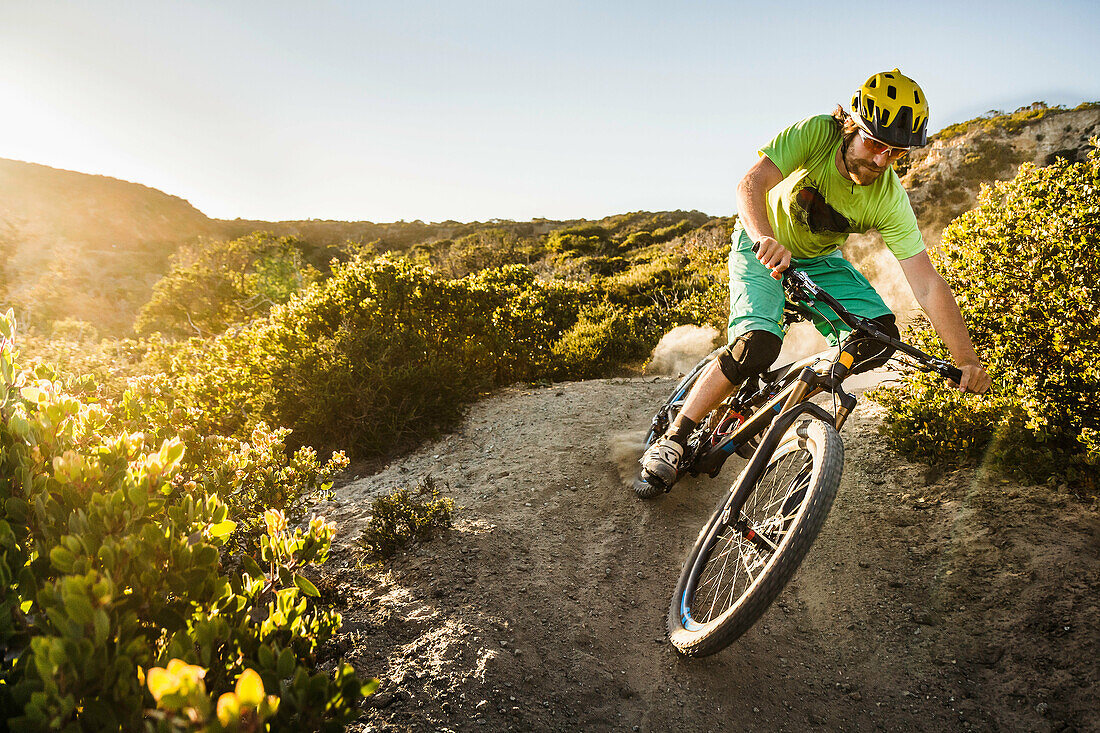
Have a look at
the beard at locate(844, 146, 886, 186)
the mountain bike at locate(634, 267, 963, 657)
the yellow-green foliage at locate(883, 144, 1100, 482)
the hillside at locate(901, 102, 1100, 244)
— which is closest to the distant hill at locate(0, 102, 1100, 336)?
the hillside at locate(901, 102, 1100, 244)

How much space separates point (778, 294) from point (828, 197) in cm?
64

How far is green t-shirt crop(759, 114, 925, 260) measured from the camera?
9.78 feet

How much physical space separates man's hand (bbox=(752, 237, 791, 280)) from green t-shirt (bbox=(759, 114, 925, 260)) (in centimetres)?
74

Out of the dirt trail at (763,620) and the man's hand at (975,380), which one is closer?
the dirt trail at (763,620)

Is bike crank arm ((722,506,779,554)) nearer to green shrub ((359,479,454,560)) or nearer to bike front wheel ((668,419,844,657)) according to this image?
bike front wheel ((668,419,844,657))

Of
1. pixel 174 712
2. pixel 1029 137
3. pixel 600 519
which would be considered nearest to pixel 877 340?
pixel 600 519

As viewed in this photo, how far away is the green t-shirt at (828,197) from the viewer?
9.78ft

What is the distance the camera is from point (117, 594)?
128 centimetres

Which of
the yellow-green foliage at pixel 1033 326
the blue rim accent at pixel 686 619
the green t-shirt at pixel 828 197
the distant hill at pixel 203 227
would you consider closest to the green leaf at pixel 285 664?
the blue rim accent at pixel 686 619

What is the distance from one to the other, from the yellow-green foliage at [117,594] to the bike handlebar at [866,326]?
2.49m

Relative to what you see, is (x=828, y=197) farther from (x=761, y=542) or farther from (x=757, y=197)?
(x=761, y=542)

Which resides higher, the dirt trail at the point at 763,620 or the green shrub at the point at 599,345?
the green shrub at the point at 599,345

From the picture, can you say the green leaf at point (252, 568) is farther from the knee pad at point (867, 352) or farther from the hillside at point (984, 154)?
the hillside at point (984, 154)

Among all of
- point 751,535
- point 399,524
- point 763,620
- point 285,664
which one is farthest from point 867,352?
point 399,524
